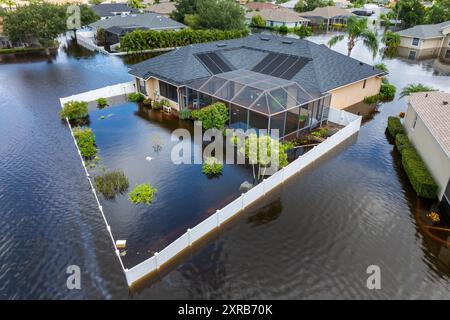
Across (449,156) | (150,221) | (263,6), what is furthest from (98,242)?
(263,6)

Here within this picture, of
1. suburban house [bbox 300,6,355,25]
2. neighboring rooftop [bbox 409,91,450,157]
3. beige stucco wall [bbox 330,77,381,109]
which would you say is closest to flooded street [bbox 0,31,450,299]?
neighboring rooftop [bbox 409,91,450,157]

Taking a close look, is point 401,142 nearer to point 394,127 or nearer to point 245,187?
point 394,127

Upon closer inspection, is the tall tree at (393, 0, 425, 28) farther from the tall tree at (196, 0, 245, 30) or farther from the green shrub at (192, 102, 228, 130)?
the green shrub at (192, 102, 228, 130)

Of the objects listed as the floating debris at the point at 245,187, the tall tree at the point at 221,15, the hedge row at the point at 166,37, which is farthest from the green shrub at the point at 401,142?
the tall tree at the point at 221,15

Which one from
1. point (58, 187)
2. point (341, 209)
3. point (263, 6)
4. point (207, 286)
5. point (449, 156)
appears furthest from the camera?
point (263, 6)

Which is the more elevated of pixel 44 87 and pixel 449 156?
pixel 449 156

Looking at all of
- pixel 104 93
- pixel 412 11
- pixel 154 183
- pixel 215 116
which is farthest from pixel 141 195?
pixel 412 11
